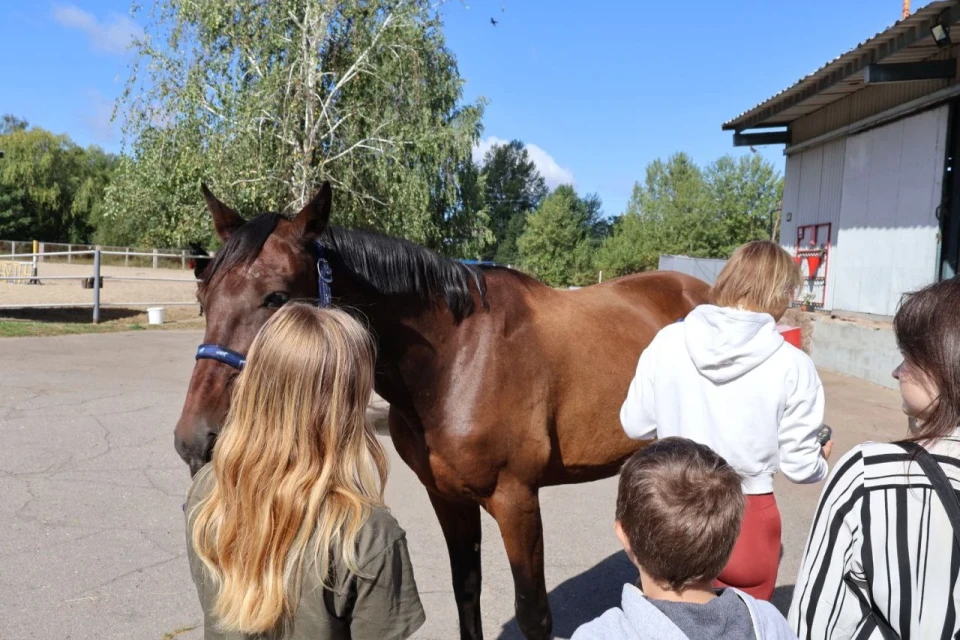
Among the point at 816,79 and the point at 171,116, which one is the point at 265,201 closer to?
the point at 171,116

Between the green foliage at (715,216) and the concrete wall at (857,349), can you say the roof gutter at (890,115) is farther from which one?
the green foliage at (715,216)

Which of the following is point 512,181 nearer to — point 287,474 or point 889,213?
point 889,213

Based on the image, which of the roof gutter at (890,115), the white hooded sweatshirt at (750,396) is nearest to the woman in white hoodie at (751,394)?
the white hooded sweatshirt at (750,396)

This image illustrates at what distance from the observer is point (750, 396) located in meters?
2.02

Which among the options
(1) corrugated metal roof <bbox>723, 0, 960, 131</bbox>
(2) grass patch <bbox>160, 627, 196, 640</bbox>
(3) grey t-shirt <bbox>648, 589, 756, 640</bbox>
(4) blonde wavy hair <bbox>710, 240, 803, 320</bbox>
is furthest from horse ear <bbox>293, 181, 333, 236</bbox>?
(1) corrugated metal roof <bbox>723, 0, 960, 131</bbox>

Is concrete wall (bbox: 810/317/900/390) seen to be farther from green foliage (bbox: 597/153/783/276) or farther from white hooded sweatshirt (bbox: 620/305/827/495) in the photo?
green foliage (bbox: 597/153/783/276)

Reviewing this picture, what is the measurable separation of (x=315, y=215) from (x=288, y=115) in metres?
12.6

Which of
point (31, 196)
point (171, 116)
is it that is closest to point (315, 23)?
point (171, 116)

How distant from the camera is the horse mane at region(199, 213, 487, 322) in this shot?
254cm

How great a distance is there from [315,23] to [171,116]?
3613 millimetres

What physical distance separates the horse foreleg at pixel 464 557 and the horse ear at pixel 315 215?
1.21 meters

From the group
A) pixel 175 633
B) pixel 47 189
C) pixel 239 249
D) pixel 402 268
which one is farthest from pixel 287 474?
pixel 47 189

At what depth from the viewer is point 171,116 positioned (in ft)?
47.6

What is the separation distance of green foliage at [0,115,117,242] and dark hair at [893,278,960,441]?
47.6 metres
